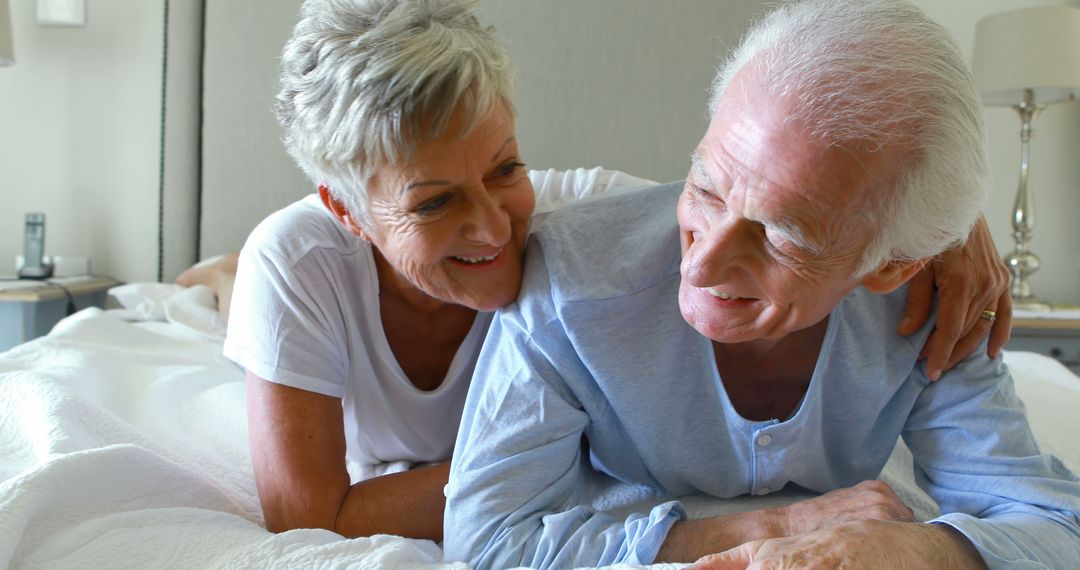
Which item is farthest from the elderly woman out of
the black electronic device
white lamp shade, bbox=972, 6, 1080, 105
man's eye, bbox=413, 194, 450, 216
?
the black electronic device

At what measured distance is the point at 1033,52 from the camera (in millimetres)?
A: 2432

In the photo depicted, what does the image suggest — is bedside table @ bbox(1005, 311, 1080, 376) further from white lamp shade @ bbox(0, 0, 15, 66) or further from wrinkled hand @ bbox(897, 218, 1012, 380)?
white lamp shade @ bbox(0, 0, 15, 66)

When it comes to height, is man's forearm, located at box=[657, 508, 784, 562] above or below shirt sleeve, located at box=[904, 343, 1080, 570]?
below

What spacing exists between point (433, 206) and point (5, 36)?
7.55 ft

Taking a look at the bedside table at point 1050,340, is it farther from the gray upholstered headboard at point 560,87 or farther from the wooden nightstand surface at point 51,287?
the wooden nightstand surface at point 51,287

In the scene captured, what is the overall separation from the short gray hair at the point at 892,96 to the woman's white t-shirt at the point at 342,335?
0.48 metres

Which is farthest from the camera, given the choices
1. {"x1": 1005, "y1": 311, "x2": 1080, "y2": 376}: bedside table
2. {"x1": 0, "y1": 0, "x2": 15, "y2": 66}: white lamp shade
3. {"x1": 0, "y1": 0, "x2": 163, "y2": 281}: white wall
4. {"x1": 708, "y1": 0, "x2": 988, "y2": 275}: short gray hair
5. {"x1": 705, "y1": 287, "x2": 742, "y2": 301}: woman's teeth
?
{"x1": 0, "y1": 0, "x2": 163, "y2": 281}: white wall

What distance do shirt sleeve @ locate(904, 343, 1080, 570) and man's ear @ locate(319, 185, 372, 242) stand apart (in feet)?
2.38

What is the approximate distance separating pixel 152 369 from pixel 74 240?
5.02ft

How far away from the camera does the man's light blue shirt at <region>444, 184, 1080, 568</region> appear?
869mm

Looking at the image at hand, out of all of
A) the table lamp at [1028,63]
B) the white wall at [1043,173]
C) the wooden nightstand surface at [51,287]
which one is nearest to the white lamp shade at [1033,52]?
the table lamp at [1028,63]

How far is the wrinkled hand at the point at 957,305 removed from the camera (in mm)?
919

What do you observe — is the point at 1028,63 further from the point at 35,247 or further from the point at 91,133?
the point at 35,247

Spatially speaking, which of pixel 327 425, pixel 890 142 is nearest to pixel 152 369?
pixel 327 425
